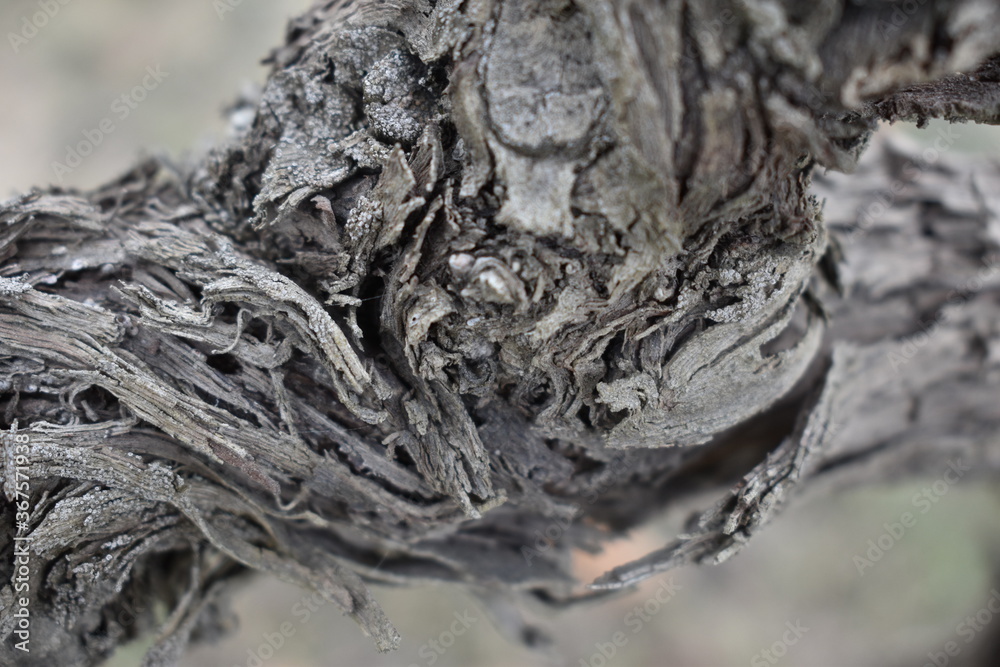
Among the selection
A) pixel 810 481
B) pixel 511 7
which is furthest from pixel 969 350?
pixel 511 7

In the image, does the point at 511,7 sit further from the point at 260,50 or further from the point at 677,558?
the point at 260,50

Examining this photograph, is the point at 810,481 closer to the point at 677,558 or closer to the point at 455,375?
the point at 677,558

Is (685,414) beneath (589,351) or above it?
beneath

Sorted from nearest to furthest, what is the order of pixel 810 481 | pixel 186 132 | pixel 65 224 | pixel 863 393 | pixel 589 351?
pixel 589 351, pixel 65 224, pixel 863 393, pixel 810 481, pixel 186 132

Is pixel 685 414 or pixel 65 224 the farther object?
pixel 65 224

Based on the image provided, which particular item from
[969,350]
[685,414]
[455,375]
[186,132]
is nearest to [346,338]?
[455,375]

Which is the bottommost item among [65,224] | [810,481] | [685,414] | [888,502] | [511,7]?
[888,502]

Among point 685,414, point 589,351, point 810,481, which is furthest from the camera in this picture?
point 810,481
